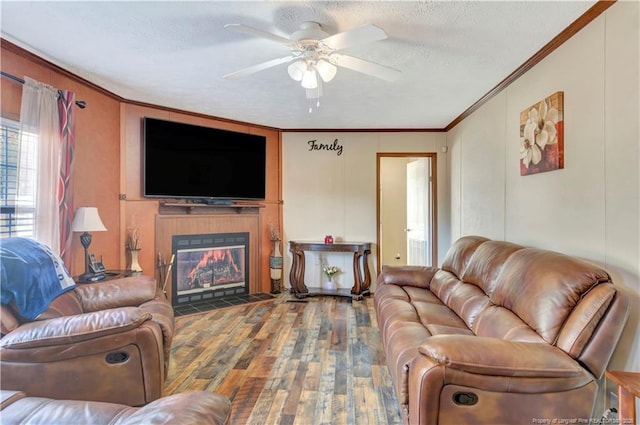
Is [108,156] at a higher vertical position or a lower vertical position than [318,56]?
lower

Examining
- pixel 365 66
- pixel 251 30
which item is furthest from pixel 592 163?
pixel 251 30

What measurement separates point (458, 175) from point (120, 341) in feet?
13.4

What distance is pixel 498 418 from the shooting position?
1.36m

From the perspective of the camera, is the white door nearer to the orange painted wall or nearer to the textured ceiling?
the textured ceiling

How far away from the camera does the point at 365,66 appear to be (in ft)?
7.29

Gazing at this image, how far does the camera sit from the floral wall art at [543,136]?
7.28 ft

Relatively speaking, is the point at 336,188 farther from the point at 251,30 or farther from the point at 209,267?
the point at 251,30

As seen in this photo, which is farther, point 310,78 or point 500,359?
point 310,78

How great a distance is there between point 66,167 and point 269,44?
1.96 metres

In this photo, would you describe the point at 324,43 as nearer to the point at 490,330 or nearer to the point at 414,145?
the point at 490,330

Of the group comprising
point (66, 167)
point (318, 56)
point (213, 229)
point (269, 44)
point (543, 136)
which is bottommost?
point (213, 229)

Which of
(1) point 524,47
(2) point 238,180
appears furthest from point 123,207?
(1) point 524,47

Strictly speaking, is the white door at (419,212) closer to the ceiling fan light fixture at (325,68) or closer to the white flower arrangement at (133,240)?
the ceiling fan light fixture at (325,68)

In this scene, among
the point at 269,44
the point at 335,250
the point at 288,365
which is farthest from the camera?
the point at 335,250
